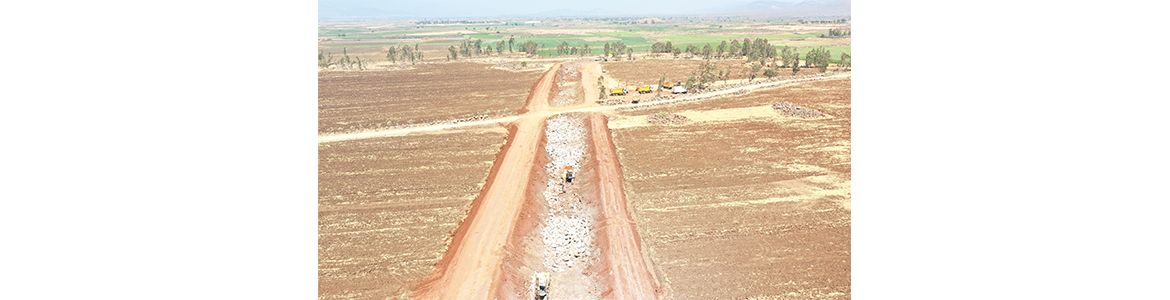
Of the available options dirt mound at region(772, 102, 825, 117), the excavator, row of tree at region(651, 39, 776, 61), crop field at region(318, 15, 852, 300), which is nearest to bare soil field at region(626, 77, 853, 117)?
crop field at region(318, 15, 852, 300)

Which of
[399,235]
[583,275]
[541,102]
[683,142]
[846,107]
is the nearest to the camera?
[583,275]

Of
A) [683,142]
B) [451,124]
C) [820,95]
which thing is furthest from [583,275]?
[820,95]

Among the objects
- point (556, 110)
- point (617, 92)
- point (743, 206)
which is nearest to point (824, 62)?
point (617, 92)

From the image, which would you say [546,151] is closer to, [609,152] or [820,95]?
[609,152]

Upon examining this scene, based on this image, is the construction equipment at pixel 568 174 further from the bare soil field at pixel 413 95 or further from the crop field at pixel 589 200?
the bare soil field at pixel 413 95

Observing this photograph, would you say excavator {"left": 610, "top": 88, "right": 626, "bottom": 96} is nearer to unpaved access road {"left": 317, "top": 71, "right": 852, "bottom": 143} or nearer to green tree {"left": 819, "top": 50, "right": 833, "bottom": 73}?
unpaved access road {"left": 317, "top": 71, "right": 852, "bottom": 143}

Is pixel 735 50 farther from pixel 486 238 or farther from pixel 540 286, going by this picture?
pixel 540 286
